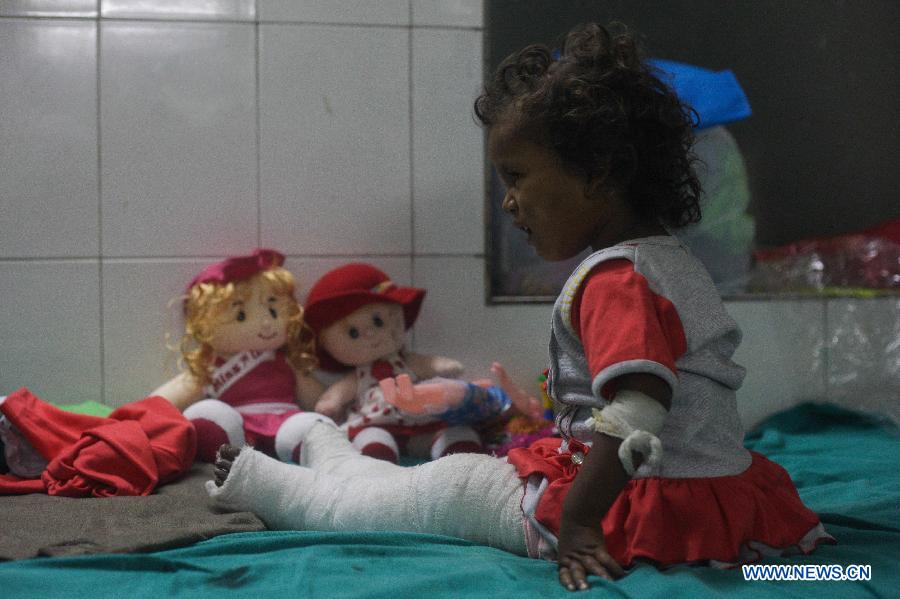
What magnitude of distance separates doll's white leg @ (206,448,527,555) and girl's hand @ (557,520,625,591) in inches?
5.9

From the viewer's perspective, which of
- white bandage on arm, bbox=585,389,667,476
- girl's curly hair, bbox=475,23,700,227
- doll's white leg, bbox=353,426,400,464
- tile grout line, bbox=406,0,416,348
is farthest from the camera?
tile grout line, bbox=406,0,416,348

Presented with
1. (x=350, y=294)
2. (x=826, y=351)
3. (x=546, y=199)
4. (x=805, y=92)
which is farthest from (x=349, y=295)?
(x=805, y=92)

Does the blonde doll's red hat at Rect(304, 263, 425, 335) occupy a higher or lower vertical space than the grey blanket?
higher

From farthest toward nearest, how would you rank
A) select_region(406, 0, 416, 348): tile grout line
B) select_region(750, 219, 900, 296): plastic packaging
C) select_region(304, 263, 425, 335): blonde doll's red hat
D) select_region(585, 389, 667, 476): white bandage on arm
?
select_region(750, 219, 900, 296): plastic packaging < select_region(406, 0, 416, 348): tile grout line < select_region(304, 263, 425, 335): blonde doll's red hat < select_region(585, 389, 667, 476): white bandage on arm

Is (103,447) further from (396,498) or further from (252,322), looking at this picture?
(396,498)

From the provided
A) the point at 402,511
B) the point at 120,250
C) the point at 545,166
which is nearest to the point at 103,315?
the point at 120,250

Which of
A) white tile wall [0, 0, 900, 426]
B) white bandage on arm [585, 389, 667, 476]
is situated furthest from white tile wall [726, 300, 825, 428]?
white bandage on arm [585, 389, 667, 476]

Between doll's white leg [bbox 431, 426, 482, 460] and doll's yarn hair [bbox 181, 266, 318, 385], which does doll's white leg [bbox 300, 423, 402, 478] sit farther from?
doll's yarn hair [bbox 181, 266, 318, 385]

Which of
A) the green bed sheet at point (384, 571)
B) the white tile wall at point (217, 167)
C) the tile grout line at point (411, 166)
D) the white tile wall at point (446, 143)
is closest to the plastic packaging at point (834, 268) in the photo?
the white tile wall at point (217, 167)

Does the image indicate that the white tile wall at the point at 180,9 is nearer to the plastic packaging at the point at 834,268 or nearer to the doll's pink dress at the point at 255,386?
the doll's pink dress at the point at 255,386

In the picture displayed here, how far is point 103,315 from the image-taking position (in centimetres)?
210

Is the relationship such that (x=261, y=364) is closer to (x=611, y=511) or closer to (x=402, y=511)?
(x=402, y=511)

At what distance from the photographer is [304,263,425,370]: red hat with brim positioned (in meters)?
1.98

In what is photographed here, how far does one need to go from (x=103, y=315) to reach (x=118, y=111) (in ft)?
1.62
